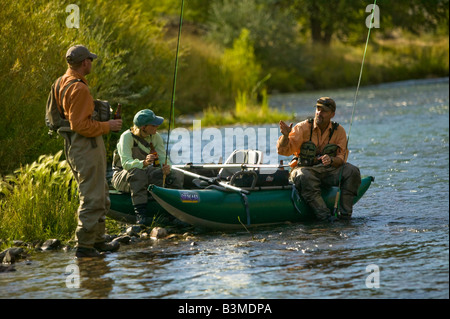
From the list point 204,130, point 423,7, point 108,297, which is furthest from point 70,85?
point 423,7

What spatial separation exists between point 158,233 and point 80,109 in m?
1.91

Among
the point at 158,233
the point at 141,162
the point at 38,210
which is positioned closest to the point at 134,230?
the point at 158,233

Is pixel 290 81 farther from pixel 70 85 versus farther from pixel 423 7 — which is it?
pixel 70 85

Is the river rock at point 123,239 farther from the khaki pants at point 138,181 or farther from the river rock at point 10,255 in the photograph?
the river rock at point 10,255

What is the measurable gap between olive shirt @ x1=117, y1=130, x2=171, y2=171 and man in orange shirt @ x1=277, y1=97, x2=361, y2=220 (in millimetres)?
1287

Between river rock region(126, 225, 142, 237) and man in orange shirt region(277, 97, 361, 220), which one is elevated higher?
man in orange shirt region(277, 97, 361, 220)

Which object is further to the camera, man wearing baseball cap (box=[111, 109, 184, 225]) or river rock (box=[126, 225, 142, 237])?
man wearing baseball cap (box=[111, 109, 184, 225])

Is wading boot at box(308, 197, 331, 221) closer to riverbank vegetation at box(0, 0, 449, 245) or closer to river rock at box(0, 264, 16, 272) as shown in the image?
Answer: riverbank vegetation at box(0, 0, 449, 245)

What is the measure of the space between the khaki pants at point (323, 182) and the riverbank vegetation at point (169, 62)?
7.96 feet

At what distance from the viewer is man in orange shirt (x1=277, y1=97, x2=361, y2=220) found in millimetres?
8469

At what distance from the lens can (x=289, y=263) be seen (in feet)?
22.4

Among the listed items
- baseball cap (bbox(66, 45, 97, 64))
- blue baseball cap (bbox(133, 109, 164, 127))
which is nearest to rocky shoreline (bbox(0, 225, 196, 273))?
blue baseball cap (bbox(133, 109, 164, 127))

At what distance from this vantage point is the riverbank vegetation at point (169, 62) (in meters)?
9.16

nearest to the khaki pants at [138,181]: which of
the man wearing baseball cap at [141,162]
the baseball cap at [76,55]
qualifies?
the man wearing baseball cap at [141,162]
